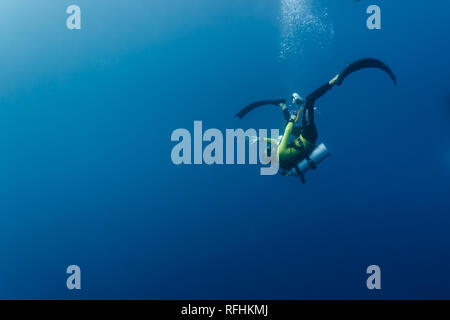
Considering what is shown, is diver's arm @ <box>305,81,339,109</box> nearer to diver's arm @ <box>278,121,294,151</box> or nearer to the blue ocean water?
Result: diver's arm @ <box>278,121,294,151</box>

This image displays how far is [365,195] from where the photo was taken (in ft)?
13.3

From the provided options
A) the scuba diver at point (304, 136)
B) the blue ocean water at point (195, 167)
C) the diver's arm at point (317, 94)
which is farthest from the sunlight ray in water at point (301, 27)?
the diver's arm at point (317, 94)

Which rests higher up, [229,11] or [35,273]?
[229,11]

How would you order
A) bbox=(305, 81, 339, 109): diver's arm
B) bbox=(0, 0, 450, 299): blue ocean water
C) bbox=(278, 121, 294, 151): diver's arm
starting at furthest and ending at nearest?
bbox=(0, 0, 450, 299): blue ocean water, bbox=(278, 121, 294, 151): diver's arm, bbox=(305, 81, 339, 109): diver's arm

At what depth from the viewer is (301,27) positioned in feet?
13.6

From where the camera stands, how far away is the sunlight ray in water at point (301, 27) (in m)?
4.05

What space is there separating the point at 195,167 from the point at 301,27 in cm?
224

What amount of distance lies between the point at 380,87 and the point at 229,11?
2.12m

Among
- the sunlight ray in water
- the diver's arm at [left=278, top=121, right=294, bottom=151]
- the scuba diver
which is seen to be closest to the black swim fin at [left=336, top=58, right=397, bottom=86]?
the scuba diver

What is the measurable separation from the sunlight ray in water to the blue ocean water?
16 millimetres

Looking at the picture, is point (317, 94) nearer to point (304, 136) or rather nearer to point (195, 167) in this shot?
point (304, 136)

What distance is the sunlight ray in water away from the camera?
13.3 feet
